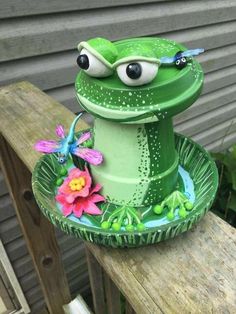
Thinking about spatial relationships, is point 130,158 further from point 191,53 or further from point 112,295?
point 112,295

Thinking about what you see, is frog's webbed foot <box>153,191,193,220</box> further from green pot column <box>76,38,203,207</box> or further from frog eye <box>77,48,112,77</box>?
frog eye <box>77,48,112,77</box>

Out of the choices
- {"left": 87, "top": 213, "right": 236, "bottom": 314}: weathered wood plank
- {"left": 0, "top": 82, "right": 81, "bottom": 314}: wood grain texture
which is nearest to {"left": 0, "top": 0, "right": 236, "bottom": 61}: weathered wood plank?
{"left": 0, "top": 82, "right": 81, "bottom": 314}: wood grain texture

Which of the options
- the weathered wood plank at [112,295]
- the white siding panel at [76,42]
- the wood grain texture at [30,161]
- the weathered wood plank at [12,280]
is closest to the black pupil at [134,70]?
the wood grain texture at [30,161]

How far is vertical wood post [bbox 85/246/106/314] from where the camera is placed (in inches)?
37.1

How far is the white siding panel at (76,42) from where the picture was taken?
4.32ft

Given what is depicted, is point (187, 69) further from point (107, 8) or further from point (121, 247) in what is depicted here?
point (107, 8)

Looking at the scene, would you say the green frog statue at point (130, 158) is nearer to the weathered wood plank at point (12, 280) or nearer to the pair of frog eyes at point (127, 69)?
the pair of frog eyes at point (127, 69)

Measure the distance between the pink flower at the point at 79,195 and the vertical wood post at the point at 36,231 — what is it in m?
0.55

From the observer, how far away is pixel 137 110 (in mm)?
512

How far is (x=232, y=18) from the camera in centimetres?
221

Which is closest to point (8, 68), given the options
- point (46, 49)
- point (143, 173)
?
point (46, 49)

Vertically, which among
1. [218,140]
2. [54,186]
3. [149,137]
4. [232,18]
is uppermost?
[149,137]

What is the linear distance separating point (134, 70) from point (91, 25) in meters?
1.12

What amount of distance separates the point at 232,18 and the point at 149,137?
78.1 inches
